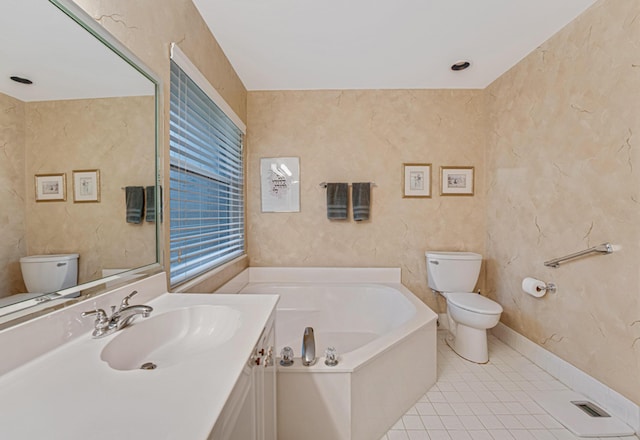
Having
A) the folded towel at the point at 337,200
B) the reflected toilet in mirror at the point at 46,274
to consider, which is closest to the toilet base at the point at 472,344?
the folded towel at the point at 337,200

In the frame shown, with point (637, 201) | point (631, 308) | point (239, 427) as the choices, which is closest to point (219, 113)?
point (239, 427)

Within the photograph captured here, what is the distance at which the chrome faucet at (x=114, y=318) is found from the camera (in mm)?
794

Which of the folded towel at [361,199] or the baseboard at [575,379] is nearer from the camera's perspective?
the baseboard at [575,379]

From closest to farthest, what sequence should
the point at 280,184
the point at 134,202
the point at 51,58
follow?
the point at 51,58
the point at 134,202
the point at 280,184

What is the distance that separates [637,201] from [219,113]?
8.17 feet

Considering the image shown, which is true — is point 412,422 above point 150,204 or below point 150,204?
below

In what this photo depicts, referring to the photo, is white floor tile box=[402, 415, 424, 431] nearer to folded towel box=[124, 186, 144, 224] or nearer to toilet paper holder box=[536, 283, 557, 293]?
toilet paper holder box=[536, 283, 557, 293]

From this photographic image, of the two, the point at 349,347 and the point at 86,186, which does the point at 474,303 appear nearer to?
the point at 349,347

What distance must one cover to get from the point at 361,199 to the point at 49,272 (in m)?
2.07

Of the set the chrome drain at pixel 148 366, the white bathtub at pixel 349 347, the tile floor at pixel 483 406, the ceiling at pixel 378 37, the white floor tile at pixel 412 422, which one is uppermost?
the ceiling at pixel 378 37

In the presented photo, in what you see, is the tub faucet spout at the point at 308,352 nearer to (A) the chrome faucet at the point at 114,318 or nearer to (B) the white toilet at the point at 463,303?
(A) the chrome faucet at the point at 114,318

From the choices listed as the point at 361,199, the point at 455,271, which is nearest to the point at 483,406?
the point at 455,271

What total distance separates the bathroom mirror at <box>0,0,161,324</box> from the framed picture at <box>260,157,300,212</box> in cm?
143

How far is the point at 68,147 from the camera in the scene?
798 mm
